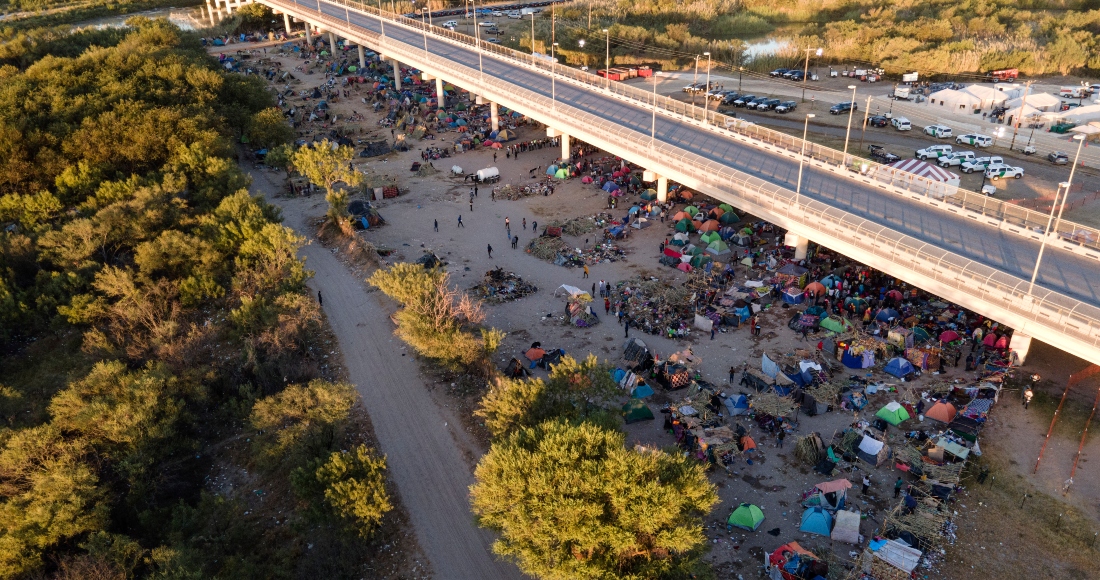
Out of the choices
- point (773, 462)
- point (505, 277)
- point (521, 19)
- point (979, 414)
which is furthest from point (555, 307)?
point (521, 19)

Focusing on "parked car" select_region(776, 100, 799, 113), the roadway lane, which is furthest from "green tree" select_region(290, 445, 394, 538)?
"parked car" select_region(776, 100, 799, 113)

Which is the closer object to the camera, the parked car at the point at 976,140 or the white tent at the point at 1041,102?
the parked car at the point at 976,140

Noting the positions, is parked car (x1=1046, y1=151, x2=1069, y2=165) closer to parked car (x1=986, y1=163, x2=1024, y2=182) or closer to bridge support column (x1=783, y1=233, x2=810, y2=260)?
parked car (x1=986, y1=163, x2=1024, y2=182)

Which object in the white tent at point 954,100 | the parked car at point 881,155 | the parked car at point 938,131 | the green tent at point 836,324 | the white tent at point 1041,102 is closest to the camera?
the green tent at point 836,324

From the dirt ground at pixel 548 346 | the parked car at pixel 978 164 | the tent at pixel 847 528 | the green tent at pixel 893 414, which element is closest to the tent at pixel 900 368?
the dirt ground at pixel 548 346

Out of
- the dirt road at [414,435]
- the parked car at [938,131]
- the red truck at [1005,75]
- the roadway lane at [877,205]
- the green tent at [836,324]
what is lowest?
the dirt road at [414,435]

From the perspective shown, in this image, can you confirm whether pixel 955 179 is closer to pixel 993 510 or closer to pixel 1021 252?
pixel 1021 252

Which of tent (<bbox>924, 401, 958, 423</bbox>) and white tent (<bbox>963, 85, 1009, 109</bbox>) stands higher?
white tent (<bbox>963, 85, 1009, 109</bbox>)

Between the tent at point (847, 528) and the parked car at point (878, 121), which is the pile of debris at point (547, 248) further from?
the parked car at point (878, 121)
